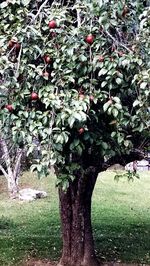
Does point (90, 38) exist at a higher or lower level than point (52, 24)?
lower

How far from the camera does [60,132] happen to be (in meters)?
3.22

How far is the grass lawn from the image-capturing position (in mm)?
6625

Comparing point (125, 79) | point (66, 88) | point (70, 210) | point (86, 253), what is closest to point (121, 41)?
point (125, 79)

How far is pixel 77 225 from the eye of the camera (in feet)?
19.3

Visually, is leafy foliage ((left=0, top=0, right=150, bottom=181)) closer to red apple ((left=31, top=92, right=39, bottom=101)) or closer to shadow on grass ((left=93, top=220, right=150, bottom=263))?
red apple ((left=31, top=92, right=39, bottom=101))

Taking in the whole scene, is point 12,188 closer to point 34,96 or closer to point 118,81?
point 34,96

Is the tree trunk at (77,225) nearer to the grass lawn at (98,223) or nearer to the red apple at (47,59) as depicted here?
the grass lawn at (98,223)

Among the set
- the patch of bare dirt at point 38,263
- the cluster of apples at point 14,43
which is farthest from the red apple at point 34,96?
the patch of bare dirt at point 38,263

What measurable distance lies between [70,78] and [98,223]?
23.7 feet

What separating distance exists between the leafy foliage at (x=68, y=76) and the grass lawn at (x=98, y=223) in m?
3.13


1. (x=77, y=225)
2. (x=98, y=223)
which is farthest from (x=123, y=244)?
(x=98, y=223)

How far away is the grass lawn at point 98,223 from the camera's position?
6625 mm

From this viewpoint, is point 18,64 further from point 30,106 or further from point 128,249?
point 128,249

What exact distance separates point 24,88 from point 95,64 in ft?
1.81
